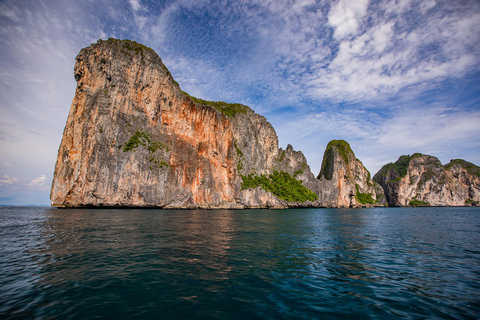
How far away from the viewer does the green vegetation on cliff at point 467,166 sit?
158 m

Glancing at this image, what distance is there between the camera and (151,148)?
63.4m

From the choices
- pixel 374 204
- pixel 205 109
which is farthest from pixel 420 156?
pixel 205 109

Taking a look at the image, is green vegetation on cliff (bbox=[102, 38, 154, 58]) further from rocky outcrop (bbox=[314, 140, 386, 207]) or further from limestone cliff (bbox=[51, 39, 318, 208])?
rocky outcrop (bbox=[314, 140, 386, 207])

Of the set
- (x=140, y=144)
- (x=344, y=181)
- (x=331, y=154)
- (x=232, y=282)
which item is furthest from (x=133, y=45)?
(x=344, y=181)

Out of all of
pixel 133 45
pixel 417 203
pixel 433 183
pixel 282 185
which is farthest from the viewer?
pixel 433 183

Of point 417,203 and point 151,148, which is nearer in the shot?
point 151,148

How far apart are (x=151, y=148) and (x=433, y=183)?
188 m

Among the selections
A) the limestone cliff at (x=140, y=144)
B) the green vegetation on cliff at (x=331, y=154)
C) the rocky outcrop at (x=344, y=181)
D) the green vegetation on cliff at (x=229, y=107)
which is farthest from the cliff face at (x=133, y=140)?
the green vegetation on cliff at (x=331, y=154)

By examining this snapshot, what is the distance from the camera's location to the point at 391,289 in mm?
7340

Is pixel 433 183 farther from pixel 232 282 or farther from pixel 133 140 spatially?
pixel 232 282

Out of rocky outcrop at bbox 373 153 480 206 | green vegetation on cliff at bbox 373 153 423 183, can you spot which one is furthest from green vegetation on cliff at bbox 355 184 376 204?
green vegetation on cliff at bbox 373 153 423 183

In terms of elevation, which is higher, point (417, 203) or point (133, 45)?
point (133, 45)

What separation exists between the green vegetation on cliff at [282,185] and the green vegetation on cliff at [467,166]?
133 metres

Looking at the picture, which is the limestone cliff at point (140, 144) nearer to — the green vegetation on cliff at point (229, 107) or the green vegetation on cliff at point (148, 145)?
the green vegetation on cliff at point (148, 145)
